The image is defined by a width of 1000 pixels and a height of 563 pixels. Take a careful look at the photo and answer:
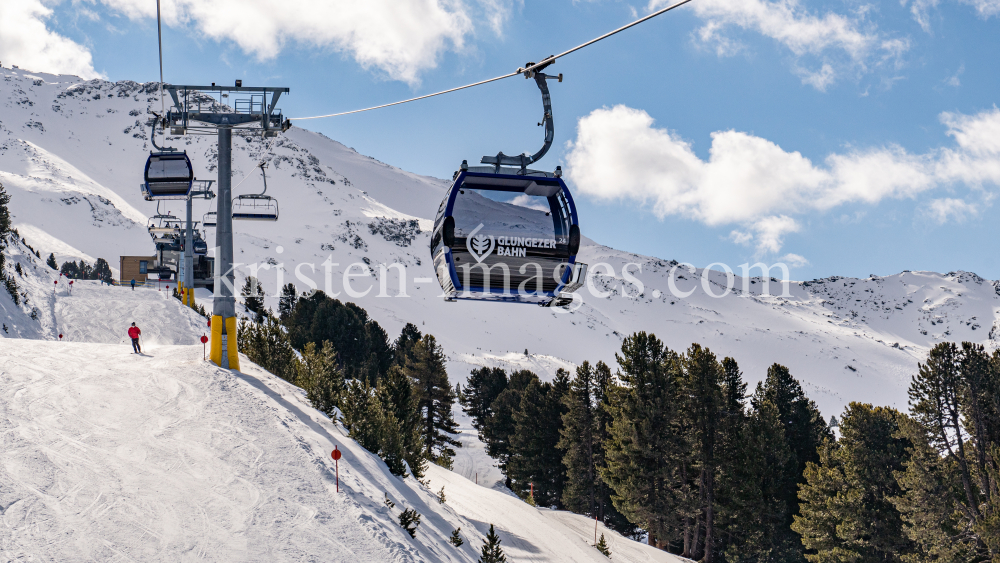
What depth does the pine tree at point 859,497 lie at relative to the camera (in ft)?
87.8

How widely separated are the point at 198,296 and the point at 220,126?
3881cm

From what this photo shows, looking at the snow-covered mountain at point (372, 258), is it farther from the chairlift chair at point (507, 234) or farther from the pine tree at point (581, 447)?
the chairlift chair at point (507, 234)

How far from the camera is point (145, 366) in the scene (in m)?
17.8

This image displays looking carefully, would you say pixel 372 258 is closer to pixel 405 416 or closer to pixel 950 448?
pixel 405 416

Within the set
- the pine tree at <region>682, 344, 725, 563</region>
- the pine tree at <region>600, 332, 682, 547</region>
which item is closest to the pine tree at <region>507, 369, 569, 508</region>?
the pine tree at <region>600, 332, 682, 547</region>

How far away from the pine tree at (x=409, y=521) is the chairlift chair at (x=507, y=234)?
14.2ft

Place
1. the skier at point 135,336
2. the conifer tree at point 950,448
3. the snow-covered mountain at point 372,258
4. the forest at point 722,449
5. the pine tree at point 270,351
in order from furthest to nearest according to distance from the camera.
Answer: the snow-covered mountain at point 372,258 < the pine tree at point 270,351 < the conifer tree at point 950,448 < the forest at point 722,449 < the skier at point 135,336

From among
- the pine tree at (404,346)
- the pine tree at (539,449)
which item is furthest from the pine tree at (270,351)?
the pine tree at (404,346)

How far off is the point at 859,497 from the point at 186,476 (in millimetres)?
26190

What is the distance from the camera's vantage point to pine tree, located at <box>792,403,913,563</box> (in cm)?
2675

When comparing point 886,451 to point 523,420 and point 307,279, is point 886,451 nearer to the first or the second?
point 523,420

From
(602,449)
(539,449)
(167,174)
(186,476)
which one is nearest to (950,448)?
(602,449)

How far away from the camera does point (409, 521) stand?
12375 mm

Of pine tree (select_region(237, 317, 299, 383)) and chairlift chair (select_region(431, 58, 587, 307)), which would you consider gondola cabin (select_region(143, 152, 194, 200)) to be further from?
chairlift chair (select_region(431, 58, 587, 307))
